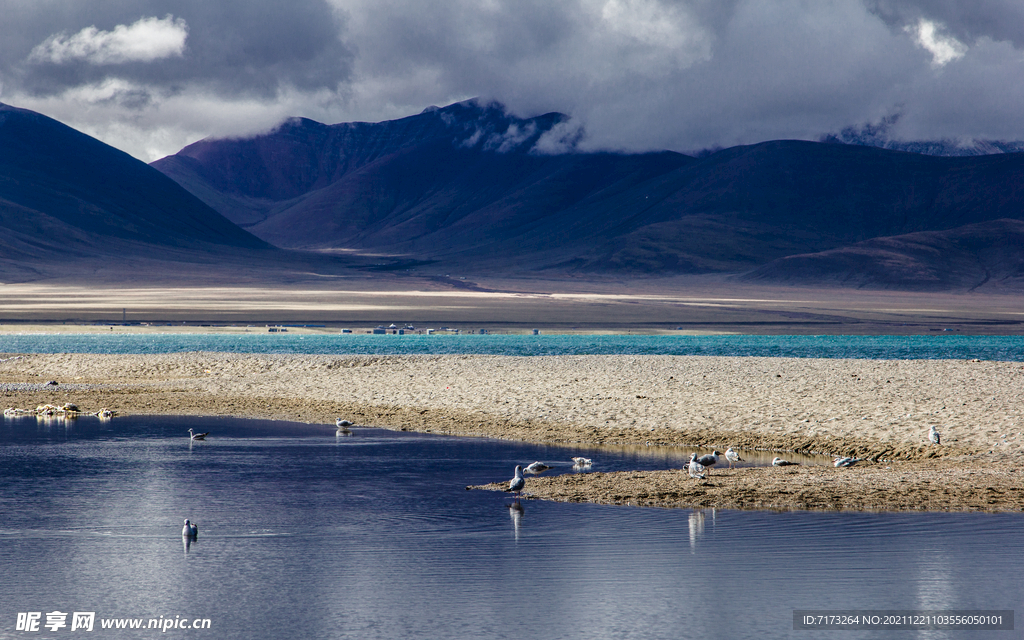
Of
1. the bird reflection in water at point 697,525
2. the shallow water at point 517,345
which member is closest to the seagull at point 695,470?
the bird reflection in water at point 697,525

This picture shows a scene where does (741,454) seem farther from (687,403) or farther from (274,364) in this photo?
(274,364)

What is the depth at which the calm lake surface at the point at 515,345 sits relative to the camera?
258ft

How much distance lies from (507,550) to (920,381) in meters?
23.5

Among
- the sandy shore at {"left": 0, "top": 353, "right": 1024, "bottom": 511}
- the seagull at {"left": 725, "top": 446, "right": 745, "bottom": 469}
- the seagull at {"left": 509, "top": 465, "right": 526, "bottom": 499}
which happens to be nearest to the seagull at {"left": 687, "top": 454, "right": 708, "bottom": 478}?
the sandy shore at {"left": 0, "top": 353, "right": 1024, "bottom": 511}

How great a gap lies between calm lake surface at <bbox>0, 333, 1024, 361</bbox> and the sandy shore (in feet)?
95.0

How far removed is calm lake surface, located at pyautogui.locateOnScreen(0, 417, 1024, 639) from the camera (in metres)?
11.8

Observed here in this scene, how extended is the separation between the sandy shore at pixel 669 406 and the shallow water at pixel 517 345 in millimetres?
28564

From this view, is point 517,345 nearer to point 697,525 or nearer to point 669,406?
point 669,406

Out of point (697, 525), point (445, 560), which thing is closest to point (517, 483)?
point (697, 525)

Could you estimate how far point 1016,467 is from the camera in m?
19.8

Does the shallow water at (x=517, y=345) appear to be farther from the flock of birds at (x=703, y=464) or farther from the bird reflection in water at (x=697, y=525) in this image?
the bird reflection in water at (x=697, y=525)

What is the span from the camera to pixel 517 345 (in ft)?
307

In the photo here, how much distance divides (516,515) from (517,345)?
251ft

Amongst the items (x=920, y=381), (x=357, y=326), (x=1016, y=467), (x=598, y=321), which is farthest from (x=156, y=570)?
(x=598, y=321)
